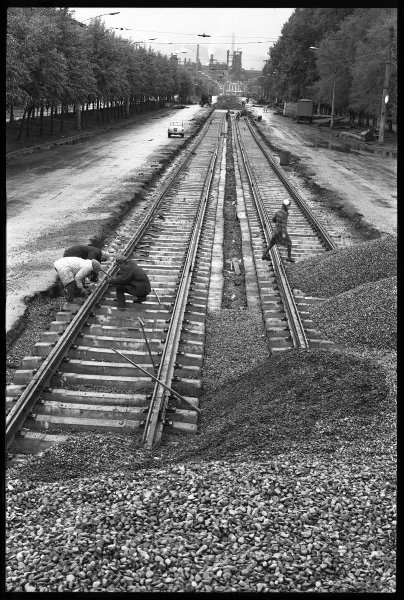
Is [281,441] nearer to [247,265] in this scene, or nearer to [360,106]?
[247,265]

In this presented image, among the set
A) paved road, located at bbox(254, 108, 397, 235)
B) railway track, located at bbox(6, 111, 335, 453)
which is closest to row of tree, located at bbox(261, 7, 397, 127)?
paved road, located at bbox(254, 108, 397, 235)

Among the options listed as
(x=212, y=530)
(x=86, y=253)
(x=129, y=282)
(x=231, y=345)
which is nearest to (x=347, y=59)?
(x=86, y=253)

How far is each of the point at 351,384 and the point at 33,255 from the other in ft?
32.7

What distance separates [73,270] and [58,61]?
103ft

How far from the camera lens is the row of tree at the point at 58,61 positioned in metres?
33.5

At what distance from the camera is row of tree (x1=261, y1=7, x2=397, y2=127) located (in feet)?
168

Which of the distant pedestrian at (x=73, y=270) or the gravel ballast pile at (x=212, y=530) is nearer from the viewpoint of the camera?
the gravel ballast pile at (x=212, y=530)

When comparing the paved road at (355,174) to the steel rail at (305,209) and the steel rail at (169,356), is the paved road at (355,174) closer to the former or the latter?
the steel rail at (305,209)

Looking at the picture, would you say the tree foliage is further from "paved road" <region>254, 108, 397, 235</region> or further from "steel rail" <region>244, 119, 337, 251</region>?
"paved road" <region>254, 108, 397, 235</region>

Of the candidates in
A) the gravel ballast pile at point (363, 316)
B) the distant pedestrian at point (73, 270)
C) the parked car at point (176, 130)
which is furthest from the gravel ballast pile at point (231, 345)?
the parked car at point (176, 130)

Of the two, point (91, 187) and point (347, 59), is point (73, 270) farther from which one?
point (347, 59)

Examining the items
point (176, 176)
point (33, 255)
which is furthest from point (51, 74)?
point (33, 255)

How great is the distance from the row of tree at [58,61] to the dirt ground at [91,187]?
3.53 meters

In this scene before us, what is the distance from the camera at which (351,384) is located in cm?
865
